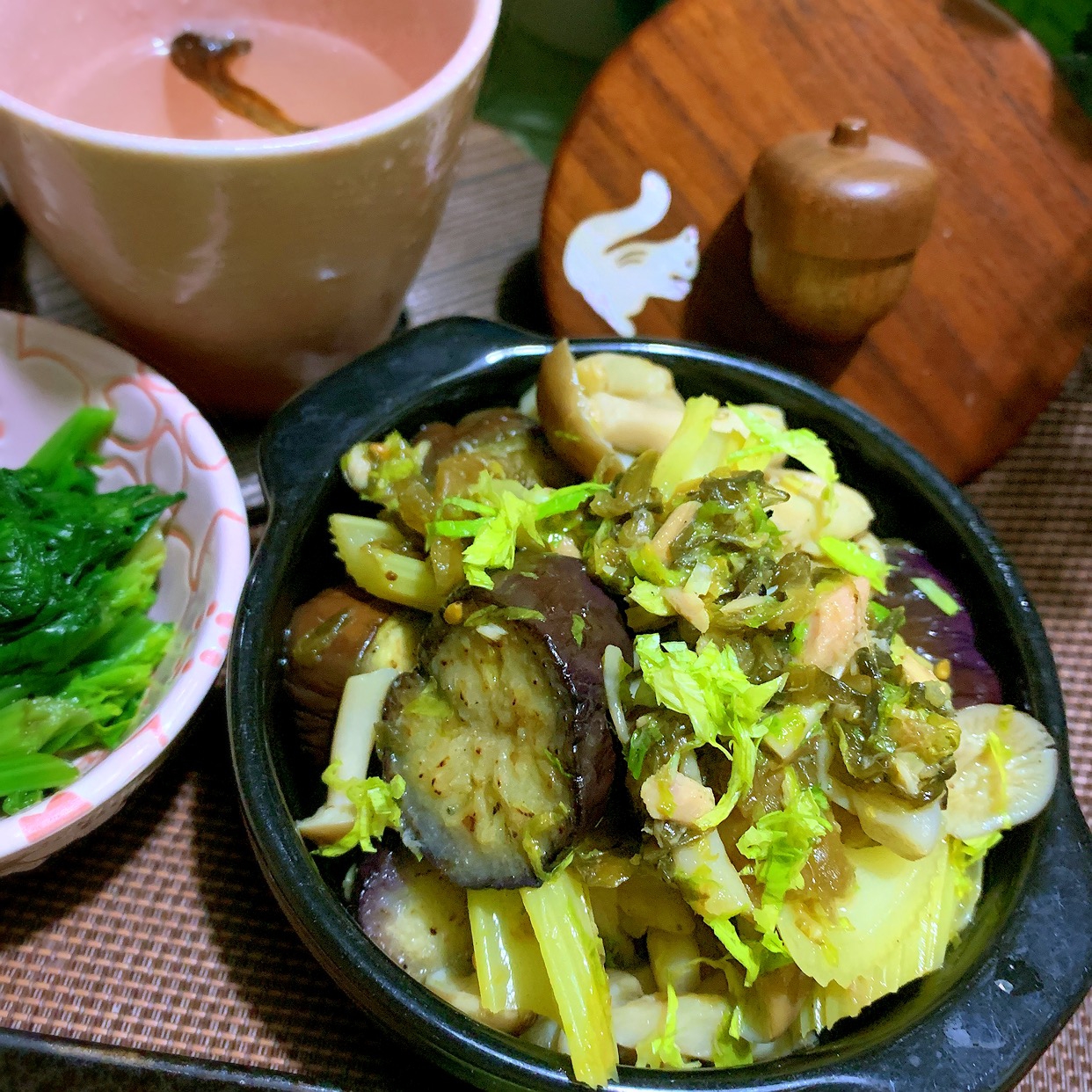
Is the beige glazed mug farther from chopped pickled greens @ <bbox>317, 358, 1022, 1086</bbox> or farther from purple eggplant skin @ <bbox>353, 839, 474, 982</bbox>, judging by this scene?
purple eggplant skin @ <bbox>353, 839, 474, 982</bbox>

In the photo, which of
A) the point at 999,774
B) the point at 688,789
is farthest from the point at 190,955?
the point at 999,774

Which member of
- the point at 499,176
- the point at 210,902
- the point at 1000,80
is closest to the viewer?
the point at 210,902

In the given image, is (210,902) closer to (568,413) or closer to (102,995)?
(102,995)

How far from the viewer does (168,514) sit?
1001 millimetres

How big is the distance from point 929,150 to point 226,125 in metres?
0.94

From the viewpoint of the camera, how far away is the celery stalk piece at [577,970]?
2.15 ft

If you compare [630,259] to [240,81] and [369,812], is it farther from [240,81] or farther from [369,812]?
[369,812]

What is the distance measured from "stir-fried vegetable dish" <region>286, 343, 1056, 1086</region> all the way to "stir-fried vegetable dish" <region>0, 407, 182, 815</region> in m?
0.19

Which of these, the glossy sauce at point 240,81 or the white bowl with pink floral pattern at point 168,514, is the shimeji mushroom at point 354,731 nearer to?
the white bowl with pink floral pattern at point 168,514

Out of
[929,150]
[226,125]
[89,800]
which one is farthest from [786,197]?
[89,800]

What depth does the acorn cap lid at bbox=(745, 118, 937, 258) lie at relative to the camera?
3.63ft

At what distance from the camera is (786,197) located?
1135mm

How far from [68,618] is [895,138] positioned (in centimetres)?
121

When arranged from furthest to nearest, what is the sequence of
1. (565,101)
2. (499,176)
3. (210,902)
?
(565,101), (499,176), (210,902)
